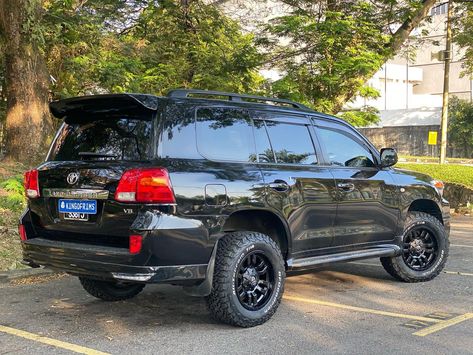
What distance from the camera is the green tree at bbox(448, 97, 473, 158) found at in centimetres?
4219

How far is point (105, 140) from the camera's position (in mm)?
4930

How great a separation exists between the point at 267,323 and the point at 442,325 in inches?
60.1

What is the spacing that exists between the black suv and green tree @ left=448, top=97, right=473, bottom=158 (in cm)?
3919

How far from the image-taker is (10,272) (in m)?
7.11

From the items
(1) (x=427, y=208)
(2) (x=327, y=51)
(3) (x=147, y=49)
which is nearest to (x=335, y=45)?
(2) (x=327, y=51)

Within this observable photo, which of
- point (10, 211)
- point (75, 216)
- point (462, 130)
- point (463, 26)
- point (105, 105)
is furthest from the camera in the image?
point (462, 130)

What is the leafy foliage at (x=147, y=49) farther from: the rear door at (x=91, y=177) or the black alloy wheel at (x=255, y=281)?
the black alloy wheel at (x=255, y=281)

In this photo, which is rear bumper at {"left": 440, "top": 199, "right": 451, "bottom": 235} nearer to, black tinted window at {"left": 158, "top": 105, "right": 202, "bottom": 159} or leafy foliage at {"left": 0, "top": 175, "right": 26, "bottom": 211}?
black tinted window at {"left": 158, "top": 105, "right": 202, "bottom": 159}

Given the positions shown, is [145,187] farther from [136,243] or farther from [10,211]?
[10,211]

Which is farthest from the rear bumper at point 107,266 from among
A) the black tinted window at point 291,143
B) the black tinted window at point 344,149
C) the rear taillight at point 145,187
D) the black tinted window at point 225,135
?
the black tinted window at point 344,149

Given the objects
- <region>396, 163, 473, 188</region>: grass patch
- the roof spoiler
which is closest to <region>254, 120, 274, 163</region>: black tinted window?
the roof spoiler

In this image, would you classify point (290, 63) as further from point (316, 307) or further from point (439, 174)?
point (316, 307)

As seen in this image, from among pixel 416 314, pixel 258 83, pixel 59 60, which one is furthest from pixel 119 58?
pixel 416 314

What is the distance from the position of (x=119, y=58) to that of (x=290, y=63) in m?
4.25
